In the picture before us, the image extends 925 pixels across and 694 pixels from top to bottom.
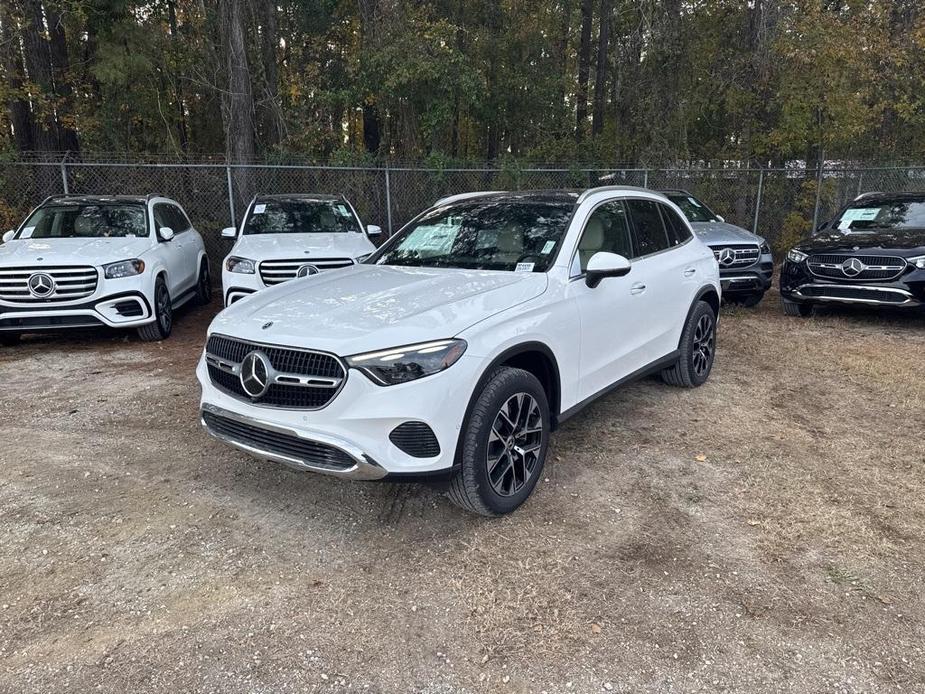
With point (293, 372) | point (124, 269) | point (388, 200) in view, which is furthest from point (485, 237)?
point (388, 200)

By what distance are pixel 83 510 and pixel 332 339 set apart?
1.84m

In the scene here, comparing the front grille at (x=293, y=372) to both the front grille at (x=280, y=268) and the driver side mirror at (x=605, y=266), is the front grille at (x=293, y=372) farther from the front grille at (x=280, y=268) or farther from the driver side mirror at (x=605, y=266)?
the front grille at (x=280, y=268)

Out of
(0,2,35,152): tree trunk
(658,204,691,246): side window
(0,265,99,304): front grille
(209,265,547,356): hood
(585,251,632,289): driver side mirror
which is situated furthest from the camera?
(0,2,35,152): tree trunk

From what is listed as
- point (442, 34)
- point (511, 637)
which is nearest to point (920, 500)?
point (511, 637)

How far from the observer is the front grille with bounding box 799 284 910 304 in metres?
7.44

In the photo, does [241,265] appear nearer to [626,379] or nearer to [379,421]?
[626,379]

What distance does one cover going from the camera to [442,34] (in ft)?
45.8

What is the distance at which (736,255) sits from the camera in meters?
8.70

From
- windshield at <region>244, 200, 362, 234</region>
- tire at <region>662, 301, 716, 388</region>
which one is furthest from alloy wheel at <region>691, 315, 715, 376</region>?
windshield at <region>244, 200, 362, 234</region>

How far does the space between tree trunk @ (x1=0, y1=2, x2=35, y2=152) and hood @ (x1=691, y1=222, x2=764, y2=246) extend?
11724mm

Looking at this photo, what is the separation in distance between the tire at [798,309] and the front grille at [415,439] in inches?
285

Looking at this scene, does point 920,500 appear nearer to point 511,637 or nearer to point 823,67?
point 511,637

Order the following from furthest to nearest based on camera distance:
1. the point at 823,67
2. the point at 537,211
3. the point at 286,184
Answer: the point at 823,67 → the point at 286,184 → the point at 537,211

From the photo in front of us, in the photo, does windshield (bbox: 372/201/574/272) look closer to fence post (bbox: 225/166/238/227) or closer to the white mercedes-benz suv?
the white mercedes-benz suv
